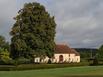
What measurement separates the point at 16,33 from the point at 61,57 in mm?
41625

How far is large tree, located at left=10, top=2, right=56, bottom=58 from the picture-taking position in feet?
264

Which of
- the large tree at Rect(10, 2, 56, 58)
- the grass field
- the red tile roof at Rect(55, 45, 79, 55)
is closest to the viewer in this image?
the grass field

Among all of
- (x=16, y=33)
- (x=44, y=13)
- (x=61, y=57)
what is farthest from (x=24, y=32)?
(x=61, y=57)

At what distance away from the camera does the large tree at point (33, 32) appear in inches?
3172

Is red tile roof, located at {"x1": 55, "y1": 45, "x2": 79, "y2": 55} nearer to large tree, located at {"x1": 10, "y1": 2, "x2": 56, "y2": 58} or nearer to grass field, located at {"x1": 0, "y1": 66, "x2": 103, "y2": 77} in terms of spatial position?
large tree, located at {"x1": 10, "y1": 2, "x2": 56, "y2": 58}

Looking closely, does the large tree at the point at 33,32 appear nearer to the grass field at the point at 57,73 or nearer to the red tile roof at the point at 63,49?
the grass field at the point at 57,73

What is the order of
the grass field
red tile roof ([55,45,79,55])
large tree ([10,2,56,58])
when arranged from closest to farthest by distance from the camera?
1. the grass field
2. large tree ([10,2,56,58])
3. red tile roof ([55,45,79,55])

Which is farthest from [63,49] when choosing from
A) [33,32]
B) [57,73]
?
[57,73]

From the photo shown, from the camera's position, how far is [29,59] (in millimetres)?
81312

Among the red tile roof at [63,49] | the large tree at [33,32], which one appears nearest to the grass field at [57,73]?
the large tree at [33,32]

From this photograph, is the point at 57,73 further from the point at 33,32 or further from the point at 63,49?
the point at 63,49

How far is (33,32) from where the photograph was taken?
8269 cm

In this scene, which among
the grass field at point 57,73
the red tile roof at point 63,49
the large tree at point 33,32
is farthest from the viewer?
the red tile roof at point 63,49

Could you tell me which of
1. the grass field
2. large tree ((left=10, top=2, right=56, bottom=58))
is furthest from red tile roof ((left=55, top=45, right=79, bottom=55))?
the grass field
